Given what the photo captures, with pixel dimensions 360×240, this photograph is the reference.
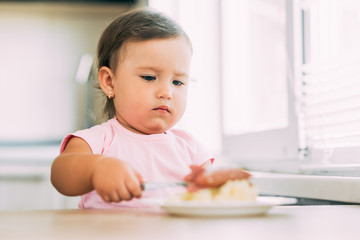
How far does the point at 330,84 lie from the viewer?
1423 mm

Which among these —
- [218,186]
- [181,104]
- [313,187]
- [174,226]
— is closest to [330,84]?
[313,187]

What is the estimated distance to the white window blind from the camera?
1.29 meters

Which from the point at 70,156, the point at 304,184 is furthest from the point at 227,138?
the point at 70,156

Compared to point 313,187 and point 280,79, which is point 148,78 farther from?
point 280,79

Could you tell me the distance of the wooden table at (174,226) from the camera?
0.52 metres

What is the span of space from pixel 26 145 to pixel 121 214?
3.20 m

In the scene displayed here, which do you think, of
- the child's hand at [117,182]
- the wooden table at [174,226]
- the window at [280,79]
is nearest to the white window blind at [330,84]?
the window at [280,79]

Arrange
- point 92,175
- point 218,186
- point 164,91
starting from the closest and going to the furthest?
point 218,186
point 92,175
point 164,91

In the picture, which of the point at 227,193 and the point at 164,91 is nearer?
the point at 227,193

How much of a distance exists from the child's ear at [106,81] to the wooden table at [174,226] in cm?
45

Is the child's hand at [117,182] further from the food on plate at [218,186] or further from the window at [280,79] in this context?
the window at [280,79]

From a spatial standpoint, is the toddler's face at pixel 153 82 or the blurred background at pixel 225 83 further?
the blurred background at pixel 225 83

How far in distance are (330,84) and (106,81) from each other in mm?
661

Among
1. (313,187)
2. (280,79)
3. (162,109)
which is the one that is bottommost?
(313,187)
